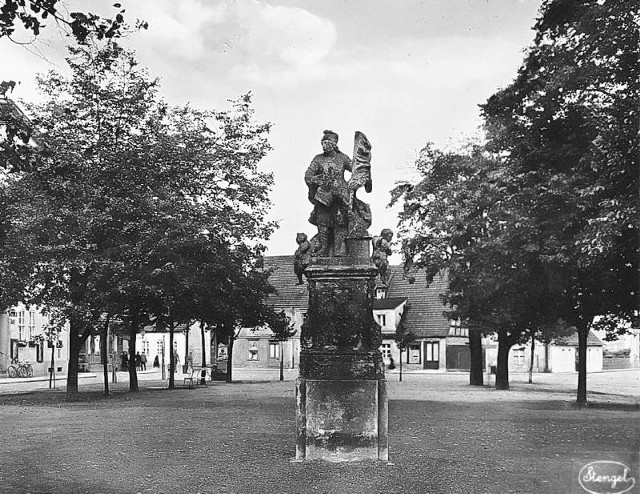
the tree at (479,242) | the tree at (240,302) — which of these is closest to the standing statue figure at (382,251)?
the tree at (479,242)

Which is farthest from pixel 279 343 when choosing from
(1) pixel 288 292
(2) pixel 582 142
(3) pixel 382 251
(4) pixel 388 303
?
(3) pixel 382 251

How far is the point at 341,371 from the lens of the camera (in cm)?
1161

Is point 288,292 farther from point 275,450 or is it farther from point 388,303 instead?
point 275,450

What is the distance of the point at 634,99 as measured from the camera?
18641mm

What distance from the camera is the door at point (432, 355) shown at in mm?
65188

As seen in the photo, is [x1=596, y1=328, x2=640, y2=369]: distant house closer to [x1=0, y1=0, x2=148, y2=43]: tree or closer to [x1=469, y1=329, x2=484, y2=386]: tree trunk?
[x1=469, y1=329, x2=484, y2=386]: tree trunk

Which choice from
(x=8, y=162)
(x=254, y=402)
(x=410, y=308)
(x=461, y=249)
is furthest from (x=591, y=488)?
(x=410, y=308)

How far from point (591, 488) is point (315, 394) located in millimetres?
4084

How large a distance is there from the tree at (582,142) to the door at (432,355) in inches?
1585

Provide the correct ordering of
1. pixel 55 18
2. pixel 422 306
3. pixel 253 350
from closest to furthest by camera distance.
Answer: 1. pixel 55 18
2. pixel 422 306
3. pixel 253 350

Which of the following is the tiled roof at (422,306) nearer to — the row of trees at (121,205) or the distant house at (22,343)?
the distant house at (22,343)

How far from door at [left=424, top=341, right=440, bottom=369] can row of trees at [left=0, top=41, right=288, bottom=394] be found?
37173mm

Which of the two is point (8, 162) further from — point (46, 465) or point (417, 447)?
point (417, 447)

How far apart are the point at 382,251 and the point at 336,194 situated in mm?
1094
